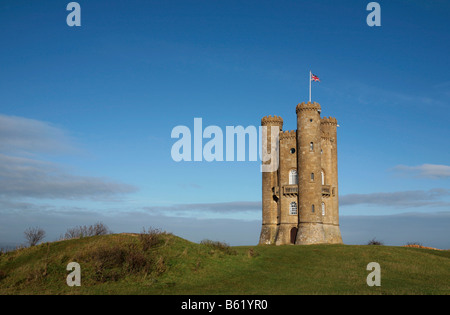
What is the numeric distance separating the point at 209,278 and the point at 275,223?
113 feet

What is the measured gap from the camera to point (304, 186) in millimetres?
54656

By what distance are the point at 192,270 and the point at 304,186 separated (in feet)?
101

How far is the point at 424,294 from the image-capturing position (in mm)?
20906

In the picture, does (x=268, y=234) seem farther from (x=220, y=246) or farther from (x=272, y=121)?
(x=220, y=246)

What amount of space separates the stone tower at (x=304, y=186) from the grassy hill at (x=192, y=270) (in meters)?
18.8

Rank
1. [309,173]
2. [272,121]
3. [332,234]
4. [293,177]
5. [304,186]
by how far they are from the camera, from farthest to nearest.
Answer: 1. [272,121]
2. [293,177]
3. [332,234]
4. [309,173]
5. [304,186]

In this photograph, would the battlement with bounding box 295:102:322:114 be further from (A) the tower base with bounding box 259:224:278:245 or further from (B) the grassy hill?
(B) the grassy hill

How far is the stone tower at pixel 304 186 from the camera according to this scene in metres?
54.2

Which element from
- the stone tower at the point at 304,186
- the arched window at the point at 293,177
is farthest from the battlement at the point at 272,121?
the arched window at the point at 293,177

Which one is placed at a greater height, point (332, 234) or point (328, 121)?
point (328, 121)

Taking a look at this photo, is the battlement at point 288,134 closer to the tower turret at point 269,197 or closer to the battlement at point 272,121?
the tower turret at point 269,197

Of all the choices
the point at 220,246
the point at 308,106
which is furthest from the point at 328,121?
the point at 220,246
